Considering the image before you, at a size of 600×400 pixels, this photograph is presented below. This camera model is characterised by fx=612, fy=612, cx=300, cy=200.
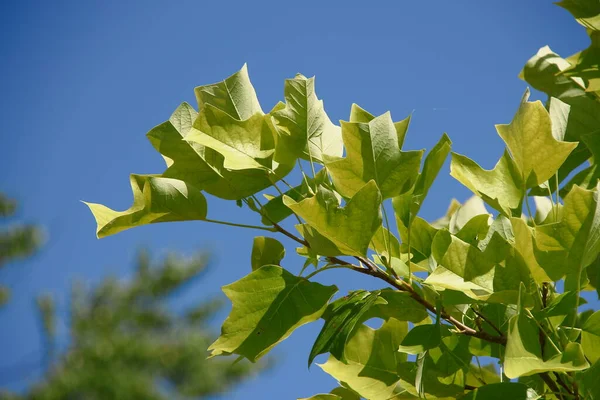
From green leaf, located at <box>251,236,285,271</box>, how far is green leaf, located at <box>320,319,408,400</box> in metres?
0.12

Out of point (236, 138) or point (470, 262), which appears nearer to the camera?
point (470, 262)

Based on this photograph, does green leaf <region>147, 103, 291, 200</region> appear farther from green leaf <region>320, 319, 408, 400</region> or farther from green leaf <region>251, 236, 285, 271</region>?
green leaf <region>320, 319, 408, 400</region>

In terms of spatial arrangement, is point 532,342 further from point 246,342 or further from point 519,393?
point 246,342

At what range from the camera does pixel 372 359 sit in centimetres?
70

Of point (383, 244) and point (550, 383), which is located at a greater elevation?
point (383, 244)

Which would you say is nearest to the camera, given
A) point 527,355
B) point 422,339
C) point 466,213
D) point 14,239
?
point 527,355

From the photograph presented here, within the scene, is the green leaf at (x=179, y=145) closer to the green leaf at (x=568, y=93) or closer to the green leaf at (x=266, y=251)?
the green leaf at (x=266, y=251)

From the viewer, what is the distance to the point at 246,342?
61 centimetres

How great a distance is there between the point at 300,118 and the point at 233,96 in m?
0.09

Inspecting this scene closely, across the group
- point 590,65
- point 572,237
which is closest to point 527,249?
point 572,237

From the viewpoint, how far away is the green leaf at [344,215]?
0.54m

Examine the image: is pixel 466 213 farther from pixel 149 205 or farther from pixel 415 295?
pixel 149 205

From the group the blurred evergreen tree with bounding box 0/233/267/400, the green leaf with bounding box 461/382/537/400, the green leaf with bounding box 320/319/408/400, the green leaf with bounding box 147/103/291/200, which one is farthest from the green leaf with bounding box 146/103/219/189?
the blurred evergreen tree with bounding box 0/233/267/400

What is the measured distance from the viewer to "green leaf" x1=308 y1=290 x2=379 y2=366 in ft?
1.86
